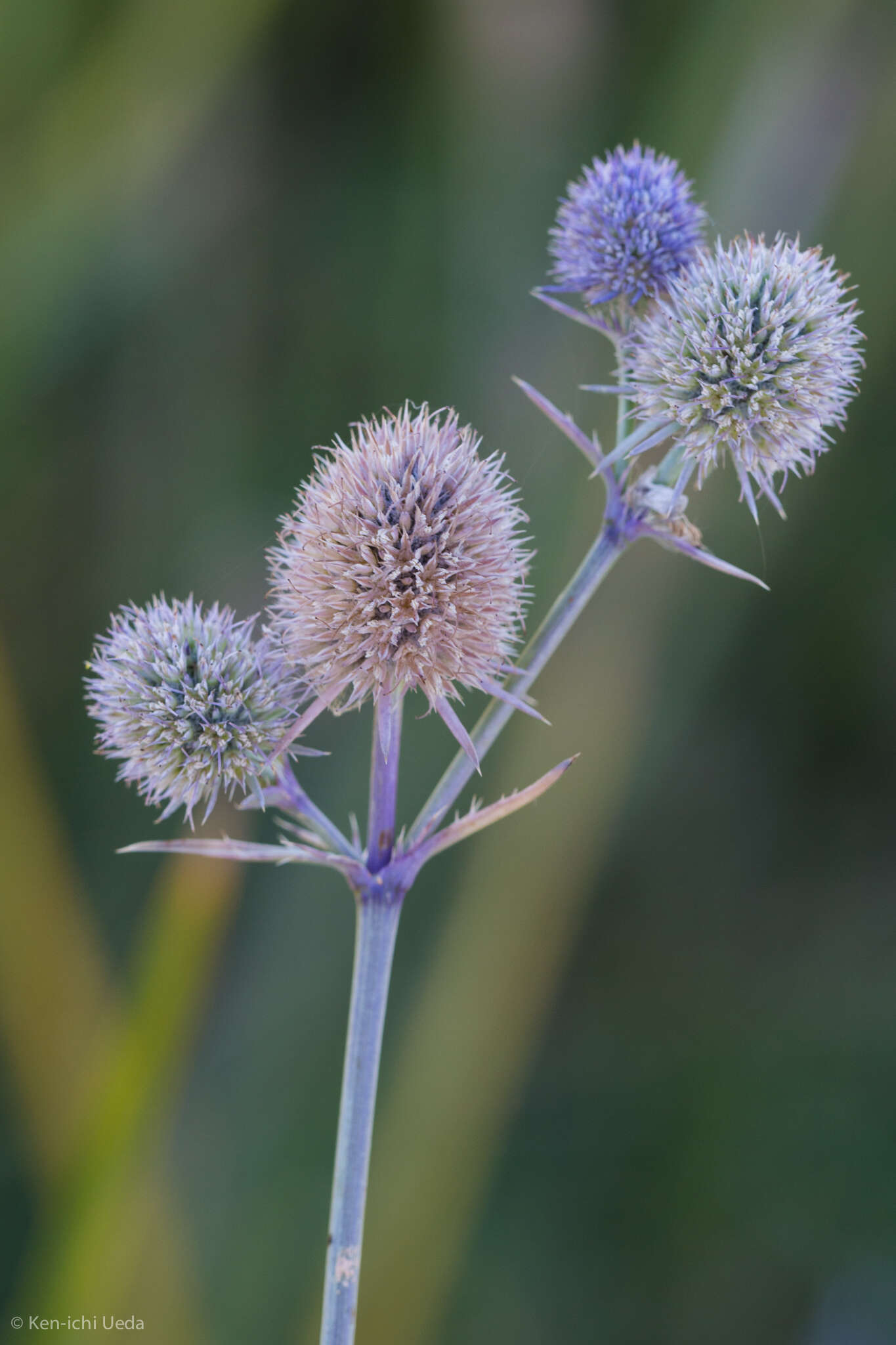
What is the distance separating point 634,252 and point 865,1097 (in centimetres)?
369

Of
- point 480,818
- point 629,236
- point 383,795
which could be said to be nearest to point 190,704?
Result: point 383,795

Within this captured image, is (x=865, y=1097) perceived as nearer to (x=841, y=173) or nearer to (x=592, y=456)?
(x=592, y=456)

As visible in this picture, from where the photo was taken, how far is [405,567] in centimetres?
142

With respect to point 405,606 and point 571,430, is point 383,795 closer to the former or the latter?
point 405,606

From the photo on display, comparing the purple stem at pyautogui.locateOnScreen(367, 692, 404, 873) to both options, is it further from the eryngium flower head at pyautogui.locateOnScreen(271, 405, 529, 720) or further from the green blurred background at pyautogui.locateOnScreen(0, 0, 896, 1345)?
the green blurred background at pyautogui.locateOnScreen(0, 0, 896, 1345)

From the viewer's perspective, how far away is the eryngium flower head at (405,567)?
143 centimetres

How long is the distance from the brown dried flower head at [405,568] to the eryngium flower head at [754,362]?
1.06ft

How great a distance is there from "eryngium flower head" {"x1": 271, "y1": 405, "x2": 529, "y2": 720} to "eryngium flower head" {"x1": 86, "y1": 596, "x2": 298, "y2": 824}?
0.34ft

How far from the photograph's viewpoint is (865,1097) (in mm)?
4113

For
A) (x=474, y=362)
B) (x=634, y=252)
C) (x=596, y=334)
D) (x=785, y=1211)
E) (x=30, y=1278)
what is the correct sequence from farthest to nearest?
(x=474, y=362)
(x=596, y=334)
(x=785, y=1211)
(x=30, y=1278)
(x=634, y=252)

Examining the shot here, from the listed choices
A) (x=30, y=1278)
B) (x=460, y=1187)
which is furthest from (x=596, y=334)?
(x=30, y=1278)

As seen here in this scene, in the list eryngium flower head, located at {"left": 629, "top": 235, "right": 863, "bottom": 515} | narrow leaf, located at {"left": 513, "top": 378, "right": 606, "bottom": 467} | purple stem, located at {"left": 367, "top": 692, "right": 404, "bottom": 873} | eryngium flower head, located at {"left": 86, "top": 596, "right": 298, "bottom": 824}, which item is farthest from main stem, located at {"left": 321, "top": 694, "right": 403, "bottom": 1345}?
eryngium flower head, located at {"left": 629, "top": 235, "right": 863, "bottom": 515}

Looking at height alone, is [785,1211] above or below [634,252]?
below

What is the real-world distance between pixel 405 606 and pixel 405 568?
0.06 meters
